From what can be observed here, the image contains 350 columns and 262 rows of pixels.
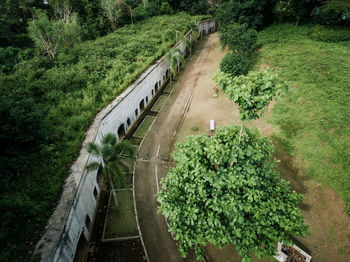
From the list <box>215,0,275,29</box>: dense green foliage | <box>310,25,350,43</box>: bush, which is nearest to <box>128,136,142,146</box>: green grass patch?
<box>215,0,275,29</box>: dense green foliage

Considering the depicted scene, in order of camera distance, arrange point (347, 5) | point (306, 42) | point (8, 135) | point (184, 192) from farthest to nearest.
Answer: point (306, 42), point (347, 5), point (8, 135), point (184, 192)

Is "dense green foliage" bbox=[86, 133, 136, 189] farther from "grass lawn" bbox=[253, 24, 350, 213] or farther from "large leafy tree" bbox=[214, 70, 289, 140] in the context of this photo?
"grass lawn" bbox=[253, 24, 350, 213]

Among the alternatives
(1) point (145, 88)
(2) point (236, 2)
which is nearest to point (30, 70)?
Result: (1) point (145, 88)

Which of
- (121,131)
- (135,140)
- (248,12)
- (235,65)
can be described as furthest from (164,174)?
(248,12)

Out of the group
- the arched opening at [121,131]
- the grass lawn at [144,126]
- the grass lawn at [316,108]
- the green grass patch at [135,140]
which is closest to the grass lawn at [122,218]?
the green grass patch at [135,140]

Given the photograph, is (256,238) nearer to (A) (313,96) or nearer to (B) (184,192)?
(B) (184,192)

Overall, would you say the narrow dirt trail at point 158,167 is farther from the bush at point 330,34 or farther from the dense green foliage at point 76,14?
the dense green foliage at point 76,14
